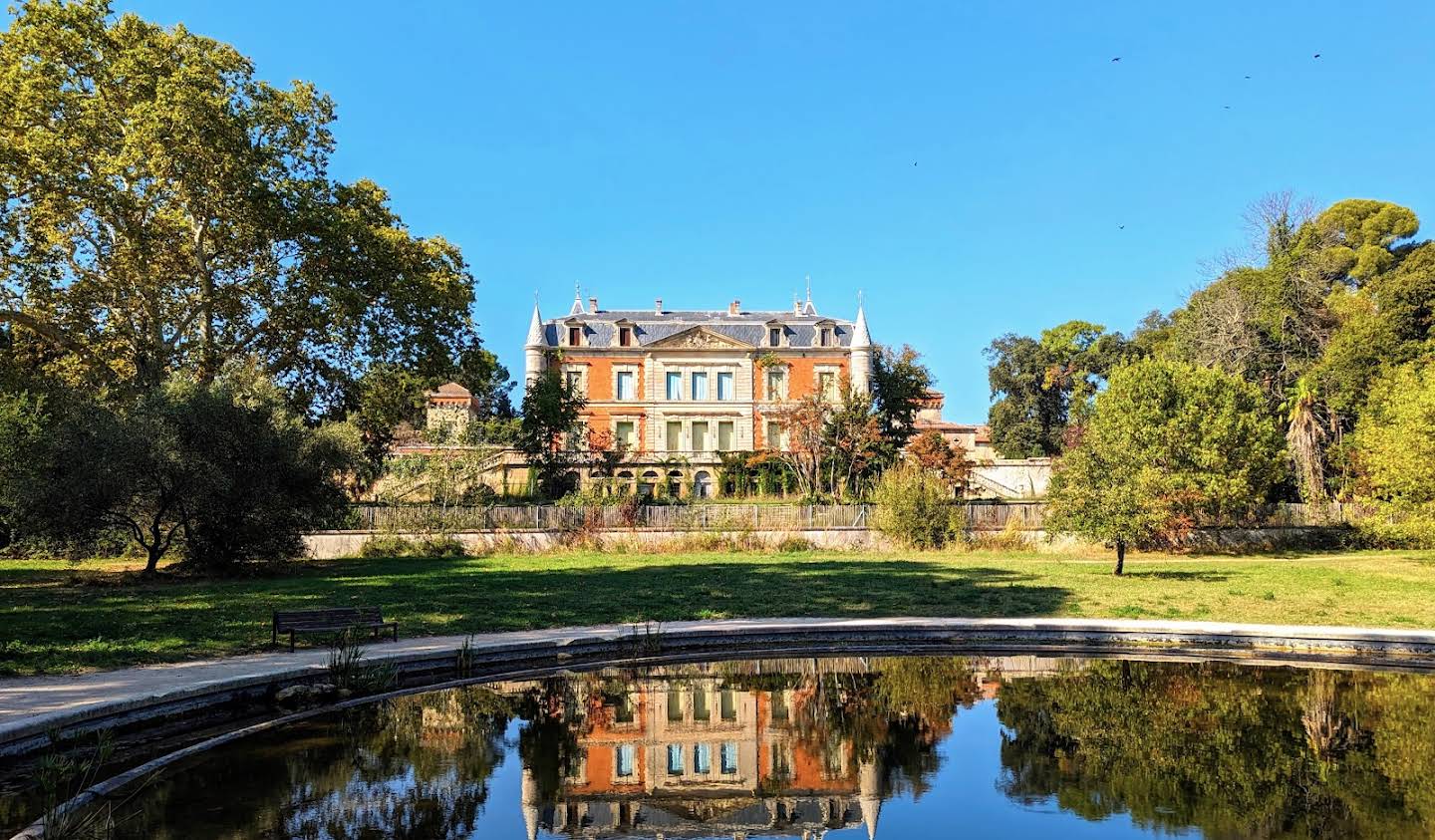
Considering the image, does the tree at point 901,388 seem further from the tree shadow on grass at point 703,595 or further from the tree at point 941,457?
the tree shadow on grass at point 703,595

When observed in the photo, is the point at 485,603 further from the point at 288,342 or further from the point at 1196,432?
the point at 1196,432

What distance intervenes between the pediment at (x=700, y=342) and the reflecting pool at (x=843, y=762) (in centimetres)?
3969

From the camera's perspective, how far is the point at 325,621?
10.1m

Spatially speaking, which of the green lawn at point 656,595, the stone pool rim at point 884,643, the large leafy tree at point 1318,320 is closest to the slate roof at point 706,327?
the large leafy tree at point 1318,320

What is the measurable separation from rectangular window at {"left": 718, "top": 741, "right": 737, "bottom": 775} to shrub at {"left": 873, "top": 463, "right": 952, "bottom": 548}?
61.4 feet

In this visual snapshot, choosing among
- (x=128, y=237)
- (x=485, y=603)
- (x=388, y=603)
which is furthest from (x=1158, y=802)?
(x=128, y=237)

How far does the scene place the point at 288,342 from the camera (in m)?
24.2

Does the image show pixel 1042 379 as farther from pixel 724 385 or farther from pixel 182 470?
pixel 182 470

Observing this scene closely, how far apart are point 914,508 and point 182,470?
17.9 metres

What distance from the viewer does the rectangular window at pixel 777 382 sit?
48.5m

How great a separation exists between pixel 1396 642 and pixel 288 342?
2419cm

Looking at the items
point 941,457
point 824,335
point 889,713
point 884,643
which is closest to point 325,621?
point 889,713

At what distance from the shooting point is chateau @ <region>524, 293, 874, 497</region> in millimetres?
48000

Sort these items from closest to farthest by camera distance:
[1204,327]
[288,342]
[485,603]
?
[485,603], [288,342], [1204,327]
